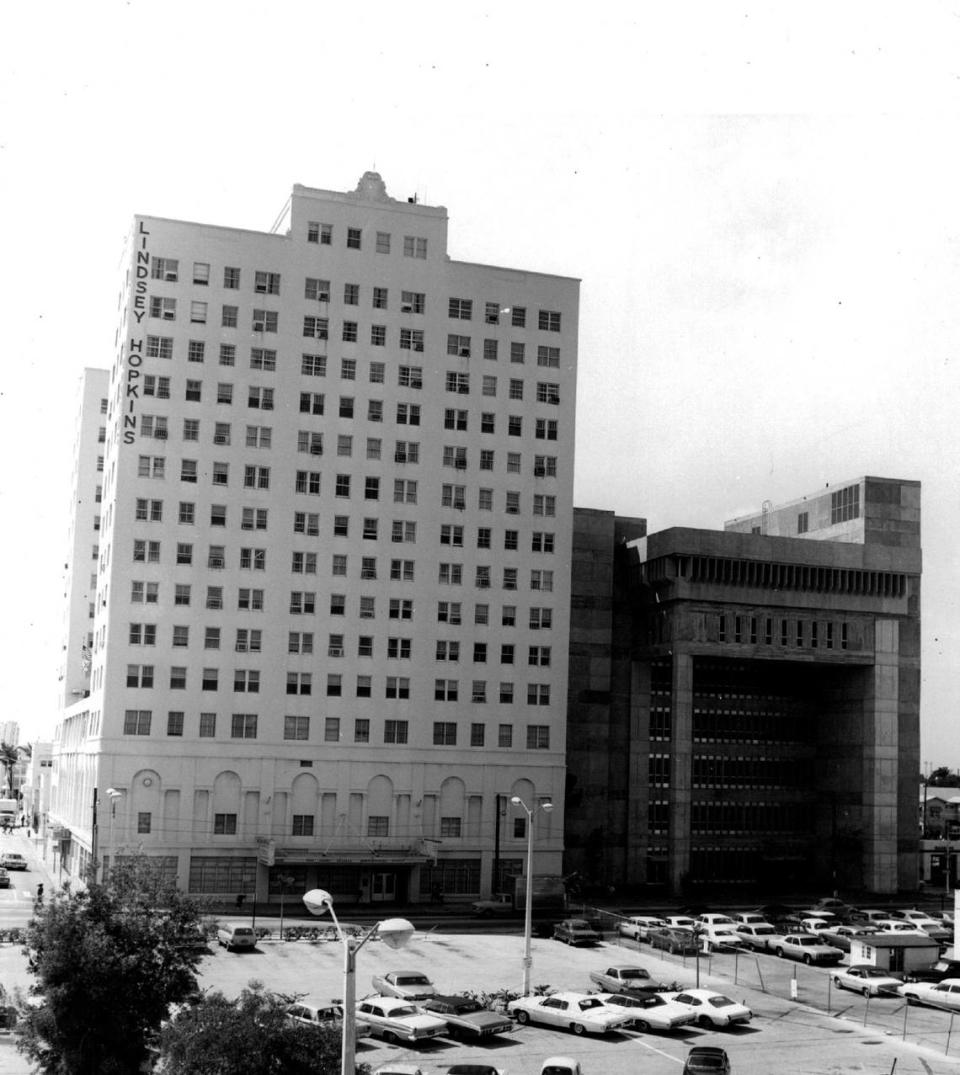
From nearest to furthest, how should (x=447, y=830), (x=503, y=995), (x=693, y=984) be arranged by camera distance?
(x=503, y=995), (x=693, y=984), (x=447, y=830)

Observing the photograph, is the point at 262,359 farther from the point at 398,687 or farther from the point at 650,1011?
the point at 650,1011

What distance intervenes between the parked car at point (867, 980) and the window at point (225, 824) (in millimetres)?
45360

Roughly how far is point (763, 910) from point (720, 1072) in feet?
173

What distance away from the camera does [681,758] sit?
110 meters

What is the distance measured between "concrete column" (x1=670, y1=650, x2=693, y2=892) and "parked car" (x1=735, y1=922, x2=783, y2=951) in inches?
1198

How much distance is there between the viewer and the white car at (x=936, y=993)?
5762cm

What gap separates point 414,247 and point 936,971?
63909mm

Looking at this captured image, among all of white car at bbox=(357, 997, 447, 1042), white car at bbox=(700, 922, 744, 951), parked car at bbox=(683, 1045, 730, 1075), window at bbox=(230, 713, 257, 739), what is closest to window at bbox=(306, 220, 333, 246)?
window at bbox=(230, 713, 257, 739)

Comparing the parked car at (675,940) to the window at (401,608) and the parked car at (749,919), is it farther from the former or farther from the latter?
the window at (401,608)

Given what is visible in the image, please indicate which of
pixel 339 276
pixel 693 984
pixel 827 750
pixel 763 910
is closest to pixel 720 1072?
Result: pixel 693 984

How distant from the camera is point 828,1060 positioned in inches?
1847

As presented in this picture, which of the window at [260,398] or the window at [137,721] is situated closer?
the window at [137,721]

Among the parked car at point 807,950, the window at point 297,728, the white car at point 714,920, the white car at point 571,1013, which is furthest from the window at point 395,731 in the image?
the white car at point 571,1013

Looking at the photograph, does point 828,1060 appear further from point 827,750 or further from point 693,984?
point 827,750
